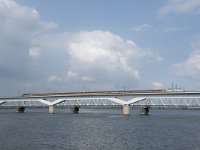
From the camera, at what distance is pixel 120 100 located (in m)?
123

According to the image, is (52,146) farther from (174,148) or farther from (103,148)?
(174,148)

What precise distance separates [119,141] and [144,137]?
6.44 metres

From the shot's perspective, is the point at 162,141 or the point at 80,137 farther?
the point at 80,137

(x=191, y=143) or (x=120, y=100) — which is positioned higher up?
(x=120, y=100)

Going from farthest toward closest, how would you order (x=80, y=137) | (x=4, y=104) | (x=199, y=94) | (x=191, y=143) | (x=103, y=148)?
(x=4, y=104) → (x=199, y=94) → (x=80, y=137) → (x=191, y=143) → (x=103, y=148)

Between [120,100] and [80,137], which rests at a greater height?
[120,100]

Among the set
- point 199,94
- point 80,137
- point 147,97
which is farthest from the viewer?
point 147,97

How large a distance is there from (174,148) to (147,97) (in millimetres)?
73160

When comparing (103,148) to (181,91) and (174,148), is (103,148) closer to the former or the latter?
(174,148)

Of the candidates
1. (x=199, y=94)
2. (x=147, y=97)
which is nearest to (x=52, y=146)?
(x=199, y=94)

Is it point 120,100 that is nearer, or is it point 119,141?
point 119,141

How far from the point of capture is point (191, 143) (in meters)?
47.2

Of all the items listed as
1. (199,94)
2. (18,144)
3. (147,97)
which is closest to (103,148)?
(18,144)

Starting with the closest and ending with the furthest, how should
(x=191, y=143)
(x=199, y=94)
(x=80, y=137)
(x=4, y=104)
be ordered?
1. (x=191, y=143)
2. (x=80, y=137)
3. (x=199, y=94)
4. (x=4, y=104)
